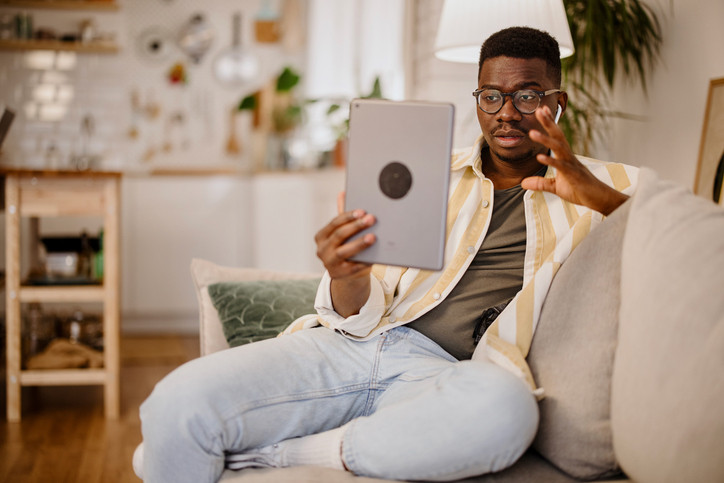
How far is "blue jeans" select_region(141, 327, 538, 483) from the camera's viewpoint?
3.38 ft

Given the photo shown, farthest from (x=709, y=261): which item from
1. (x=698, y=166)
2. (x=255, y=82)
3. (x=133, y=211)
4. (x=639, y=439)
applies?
(x=255, y=82)

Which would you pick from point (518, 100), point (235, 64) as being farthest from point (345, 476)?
point (235, 64)

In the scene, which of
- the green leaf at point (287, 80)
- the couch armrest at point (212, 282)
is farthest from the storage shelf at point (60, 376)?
the green leaf at point (287, 80)

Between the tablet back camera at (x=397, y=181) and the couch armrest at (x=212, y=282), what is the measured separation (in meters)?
0.74

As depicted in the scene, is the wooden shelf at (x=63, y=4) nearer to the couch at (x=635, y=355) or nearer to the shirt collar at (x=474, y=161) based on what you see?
the shirt collar at (x=474, y=161)

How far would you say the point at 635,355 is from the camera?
102cm

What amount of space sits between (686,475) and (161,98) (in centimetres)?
460

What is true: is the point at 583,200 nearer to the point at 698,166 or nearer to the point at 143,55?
the point at 698,166

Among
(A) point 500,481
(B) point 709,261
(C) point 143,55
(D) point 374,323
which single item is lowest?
(A) point 500,481

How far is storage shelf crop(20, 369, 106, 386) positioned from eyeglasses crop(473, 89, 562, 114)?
188cm

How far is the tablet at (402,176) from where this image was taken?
3.54 ft

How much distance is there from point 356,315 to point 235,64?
13.4 ft

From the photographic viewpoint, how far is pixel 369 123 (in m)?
1.12

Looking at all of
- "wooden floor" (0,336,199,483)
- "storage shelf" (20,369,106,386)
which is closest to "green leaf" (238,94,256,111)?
"wooden floor" (0,336,199,483)
